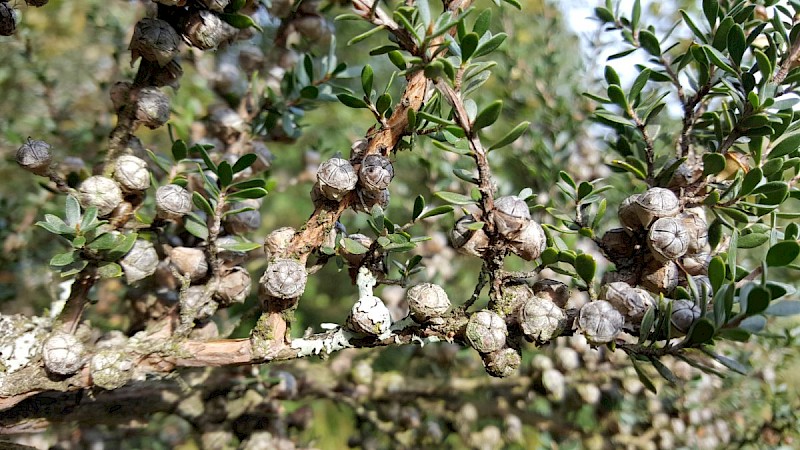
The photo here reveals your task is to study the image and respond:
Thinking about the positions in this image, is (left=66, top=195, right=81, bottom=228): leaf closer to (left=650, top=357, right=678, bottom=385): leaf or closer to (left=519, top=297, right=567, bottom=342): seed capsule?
(left=519, top=297, right=567, bottom=342): seed capsule

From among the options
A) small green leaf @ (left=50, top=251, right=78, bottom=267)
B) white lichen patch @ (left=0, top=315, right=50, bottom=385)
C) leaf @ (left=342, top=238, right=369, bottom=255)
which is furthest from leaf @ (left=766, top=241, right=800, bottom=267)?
white lichen patch @ (left=0, top=315, right=50, bottom=385)

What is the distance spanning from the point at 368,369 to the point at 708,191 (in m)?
0.88

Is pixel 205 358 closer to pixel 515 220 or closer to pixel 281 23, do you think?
pixel 515 220

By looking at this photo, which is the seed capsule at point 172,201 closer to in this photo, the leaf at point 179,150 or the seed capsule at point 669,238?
the leaf at point 179,150

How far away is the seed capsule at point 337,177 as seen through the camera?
74 centimetres

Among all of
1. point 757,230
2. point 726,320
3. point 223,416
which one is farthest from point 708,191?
point 223,416

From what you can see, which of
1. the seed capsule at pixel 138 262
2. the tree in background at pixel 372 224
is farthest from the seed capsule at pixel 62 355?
the seed capsule at pixel 138 262

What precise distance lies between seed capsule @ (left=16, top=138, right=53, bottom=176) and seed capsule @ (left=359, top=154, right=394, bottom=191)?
431 millimetres

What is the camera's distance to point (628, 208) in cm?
79

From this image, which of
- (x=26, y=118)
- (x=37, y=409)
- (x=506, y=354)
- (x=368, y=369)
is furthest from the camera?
(x=26, y=118)

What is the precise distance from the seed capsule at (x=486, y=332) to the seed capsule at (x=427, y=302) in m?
0.04

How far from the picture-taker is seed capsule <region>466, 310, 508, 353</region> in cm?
72

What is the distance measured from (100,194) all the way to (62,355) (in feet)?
0.71

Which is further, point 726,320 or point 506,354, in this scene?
point 506,354
